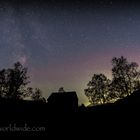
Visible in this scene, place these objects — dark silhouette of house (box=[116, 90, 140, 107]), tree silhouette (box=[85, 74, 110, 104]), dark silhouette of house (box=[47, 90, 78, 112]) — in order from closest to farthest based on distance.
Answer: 1. dark silhouette of house (box=[116, 90, 140, 107])
2. dark silhouette of house (box=[47, 90, 78, 112])
3. tree silhouette (box=[85, 74, 110, 104])

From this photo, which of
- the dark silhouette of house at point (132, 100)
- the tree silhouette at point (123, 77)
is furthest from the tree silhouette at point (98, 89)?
the dark silhouette of house at point (132, 100)

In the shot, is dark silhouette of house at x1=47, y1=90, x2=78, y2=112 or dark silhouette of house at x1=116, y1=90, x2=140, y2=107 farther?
dark silhouette of house at x1=47, y1=90, x2=78, y2=112

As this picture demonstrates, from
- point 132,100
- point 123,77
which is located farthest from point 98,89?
point 132,100

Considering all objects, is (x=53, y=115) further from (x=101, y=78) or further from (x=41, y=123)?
(x=101, y=78)

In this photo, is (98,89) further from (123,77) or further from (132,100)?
(132,100)

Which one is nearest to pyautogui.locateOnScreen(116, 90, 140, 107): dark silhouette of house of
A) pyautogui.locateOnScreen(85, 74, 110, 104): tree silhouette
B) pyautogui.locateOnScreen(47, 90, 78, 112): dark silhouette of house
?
pyautogui.locateOnScreen(47, 90, 78, 112): dark silhouette of house

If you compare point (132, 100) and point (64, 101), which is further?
point (64, 101)

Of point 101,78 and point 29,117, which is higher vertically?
point 101,78

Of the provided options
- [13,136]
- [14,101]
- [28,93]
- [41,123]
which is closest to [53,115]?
[41,123]

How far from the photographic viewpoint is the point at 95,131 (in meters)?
19.6

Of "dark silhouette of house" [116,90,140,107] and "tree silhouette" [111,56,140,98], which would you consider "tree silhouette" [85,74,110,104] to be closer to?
"tree silhouette" [111,56,140,98]

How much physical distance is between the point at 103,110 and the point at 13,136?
8.42m

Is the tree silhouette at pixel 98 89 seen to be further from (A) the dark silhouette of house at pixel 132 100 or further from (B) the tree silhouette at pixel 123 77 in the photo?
(A) the dark silhouette of house at pixel 132 100

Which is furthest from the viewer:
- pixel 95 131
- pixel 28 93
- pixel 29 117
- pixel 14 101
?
pixel 28 93
